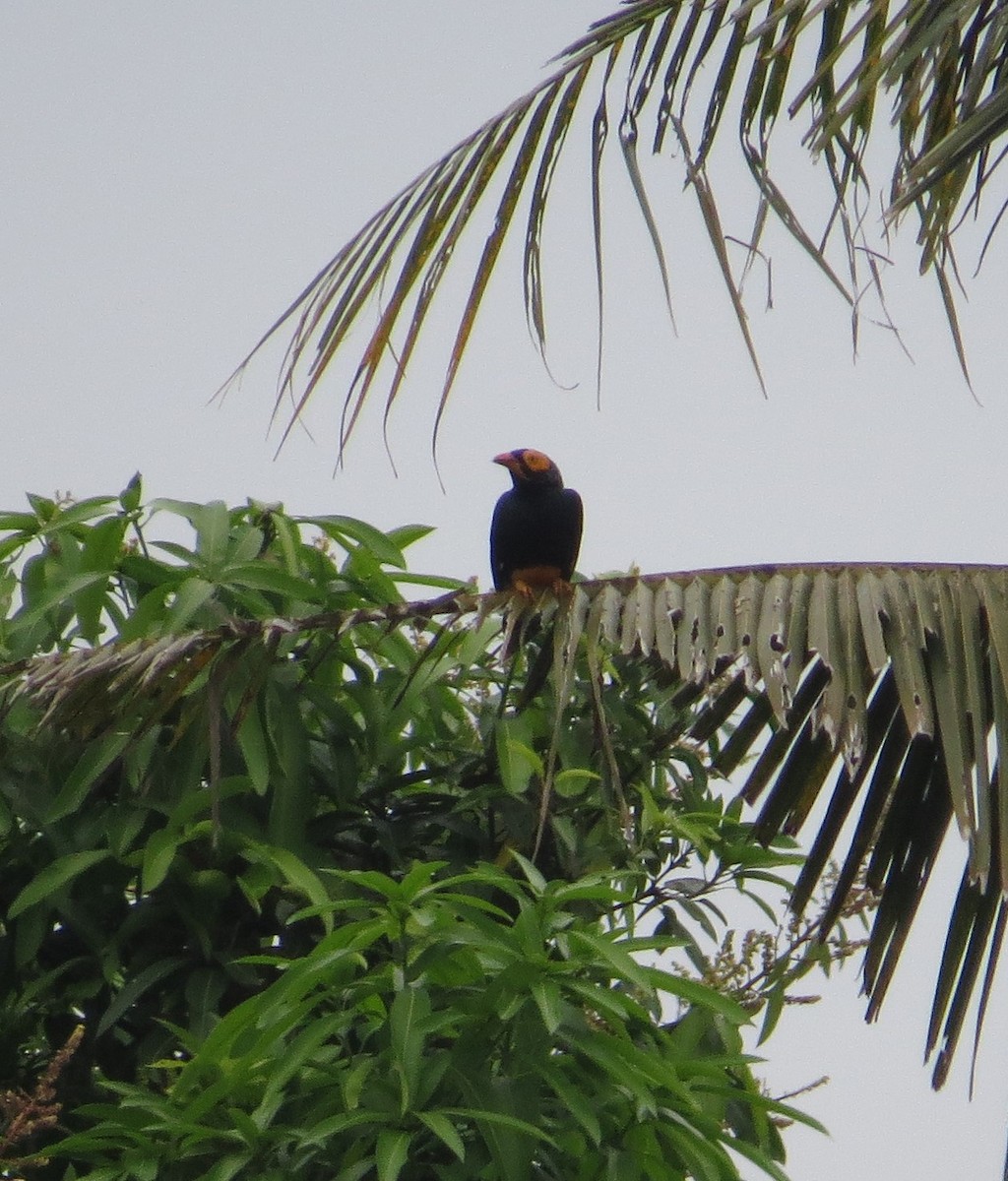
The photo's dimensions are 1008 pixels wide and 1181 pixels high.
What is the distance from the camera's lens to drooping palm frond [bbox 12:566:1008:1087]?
2471mm

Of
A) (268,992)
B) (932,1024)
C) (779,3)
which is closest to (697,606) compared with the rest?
(932,1024)

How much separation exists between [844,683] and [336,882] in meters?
0.99

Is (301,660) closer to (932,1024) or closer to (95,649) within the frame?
(95,649)

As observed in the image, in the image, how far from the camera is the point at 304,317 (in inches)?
116

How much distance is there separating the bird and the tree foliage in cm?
111

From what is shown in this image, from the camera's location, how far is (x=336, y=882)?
2.99m

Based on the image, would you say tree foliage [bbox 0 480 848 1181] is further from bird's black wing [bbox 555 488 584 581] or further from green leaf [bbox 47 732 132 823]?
bird's black wing [bbox 555 488 584 581]

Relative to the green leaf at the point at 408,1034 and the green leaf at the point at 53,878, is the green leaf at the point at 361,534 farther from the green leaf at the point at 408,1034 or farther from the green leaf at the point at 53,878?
the green leaf at the point at 408,1034

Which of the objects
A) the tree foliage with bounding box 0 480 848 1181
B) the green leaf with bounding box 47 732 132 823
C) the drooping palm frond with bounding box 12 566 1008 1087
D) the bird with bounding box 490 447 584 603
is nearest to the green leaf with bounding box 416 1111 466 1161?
the tree foliage with bounding box 0 480 848 1181

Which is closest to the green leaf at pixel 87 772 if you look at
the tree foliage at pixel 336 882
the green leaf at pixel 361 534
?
the tree foliage at pixel 336 882

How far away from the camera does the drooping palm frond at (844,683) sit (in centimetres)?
247

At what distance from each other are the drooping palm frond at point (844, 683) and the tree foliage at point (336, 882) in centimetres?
3

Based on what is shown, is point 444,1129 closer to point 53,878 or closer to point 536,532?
point 53,878

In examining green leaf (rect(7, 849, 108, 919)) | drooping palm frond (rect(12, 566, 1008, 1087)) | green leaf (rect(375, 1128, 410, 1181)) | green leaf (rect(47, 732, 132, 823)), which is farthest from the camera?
green leaf (rect(47, 732, 132, 823))
